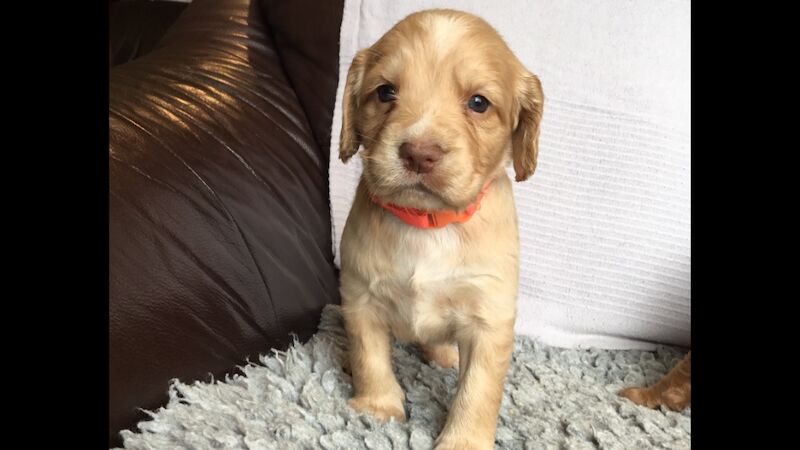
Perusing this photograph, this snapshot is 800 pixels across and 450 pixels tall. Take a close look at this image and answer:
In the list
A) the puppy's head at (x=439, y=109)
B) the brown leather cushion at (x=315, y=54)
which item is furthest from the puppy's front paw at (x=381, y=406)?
the brown leather cushion at (x=315, y=54)

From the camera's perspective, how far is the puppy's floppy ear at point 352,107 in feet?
5.50

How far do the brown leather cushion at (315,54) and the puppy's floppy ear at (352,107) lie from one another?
0.77 metres

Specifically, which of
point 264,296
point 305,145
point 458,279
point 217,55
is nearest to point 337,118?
point 305,145

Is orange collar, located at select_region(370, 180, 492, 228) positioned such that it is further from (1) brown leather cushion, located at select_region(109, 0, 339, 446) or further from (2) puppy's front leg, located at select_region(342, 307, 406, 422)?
(1) brown leather cushion, located at select_region(109, 0, 339, 446)

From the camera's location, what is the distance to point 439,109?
149cm

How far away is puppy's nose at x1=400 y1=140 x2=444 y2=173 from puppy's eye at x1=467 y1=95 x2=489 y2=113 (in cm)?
18

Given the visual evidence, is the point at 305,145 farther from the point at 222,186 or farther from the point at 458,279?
the point at 458,279

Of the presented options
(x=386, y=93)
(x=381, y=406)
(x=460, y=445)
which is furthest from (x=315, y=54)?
(x=460, y=445)

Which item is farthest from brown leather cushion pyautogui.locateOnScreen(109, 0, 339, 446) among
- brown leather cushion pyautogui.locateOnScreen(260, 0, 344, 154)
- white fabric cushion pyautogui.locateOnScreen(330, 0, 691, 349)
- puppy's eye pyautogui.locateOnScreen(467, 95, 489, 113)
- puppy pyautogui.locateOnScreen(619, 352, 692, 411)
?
puppy pyautogui.locateOnScreen(619, 352, 692, 411)

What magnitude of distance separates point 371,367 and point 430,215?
0.41m

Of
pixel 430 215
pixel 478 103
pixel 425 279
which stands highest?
pixel 478 103

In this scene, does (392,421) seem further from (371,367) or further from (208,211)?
(208,211)

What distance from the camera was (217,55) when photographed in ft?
7.95

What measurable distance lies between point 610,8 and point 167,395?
5.50ft
